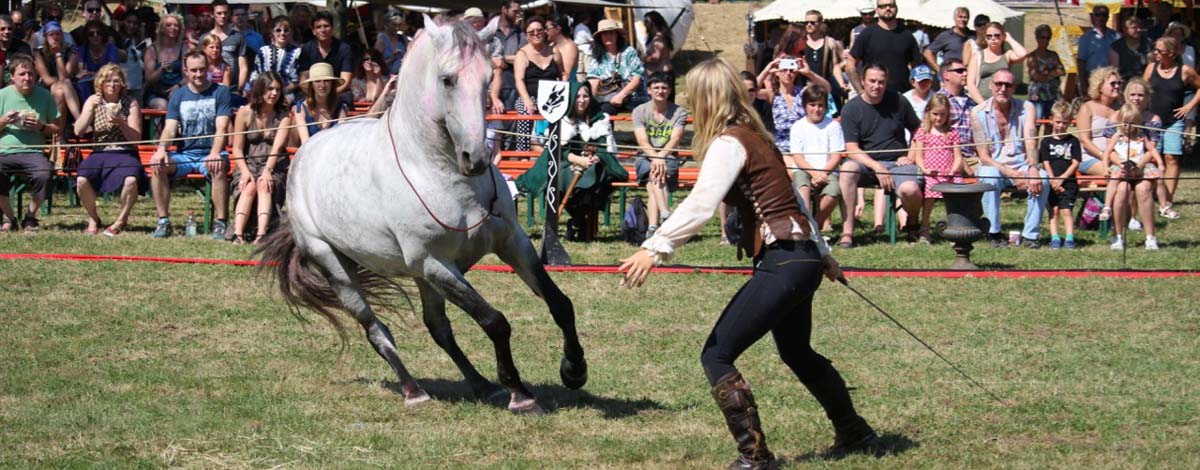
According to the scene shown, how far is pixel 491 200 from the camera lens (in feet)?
23.6

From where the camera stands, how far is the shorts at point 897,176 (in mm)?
13148

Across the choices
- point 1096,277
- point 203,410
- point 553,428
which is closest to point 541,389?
point 553,428

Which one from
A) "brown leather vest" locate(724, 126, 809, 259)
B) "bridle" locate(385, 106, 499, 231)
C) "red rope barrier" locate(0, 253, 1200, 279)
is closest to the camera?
"brown leather vest" locate(724, 126, 809, 259)

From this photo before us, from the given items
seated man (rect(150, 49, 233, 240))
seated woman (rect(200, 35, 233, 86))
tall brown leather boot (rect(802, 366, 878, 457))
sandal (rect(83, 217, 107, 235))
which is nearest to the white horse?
tall brown leather boot (rect(802, 366, 878, 457))

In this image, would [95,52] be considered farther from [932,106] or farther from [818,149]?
[932,106]

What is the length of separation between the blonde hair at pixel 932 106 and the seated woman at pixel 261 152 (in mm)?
5641

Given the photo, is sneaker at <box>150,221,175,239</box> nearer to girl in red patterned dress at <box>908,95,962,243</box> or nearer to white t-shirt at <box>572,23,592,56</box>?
white t-shirt at <box>572,23,592,56</box>

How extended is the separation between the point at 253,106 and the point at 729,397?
28.4ft

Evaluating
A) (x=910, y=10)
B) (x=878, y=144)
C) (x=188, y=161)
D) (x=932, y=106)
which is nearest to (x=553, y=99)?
(x=878, y=144)

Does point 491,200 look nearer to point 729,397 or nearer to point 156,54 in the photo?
point 729,397

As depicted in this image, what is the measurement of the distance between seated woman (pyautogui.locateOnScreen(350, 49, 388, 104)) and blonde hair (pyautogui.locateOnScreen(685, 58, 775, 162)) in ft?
35.1

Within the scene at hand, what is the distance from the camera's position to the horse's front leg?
23.6 feet

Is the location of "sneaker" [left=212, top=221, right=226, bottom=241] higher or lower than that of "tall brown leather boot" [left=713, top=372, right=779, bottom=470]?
lower

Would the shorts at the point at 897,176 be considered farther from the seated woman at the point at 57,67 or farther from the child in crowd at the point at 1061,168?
the seated woman at the point at 57,67
